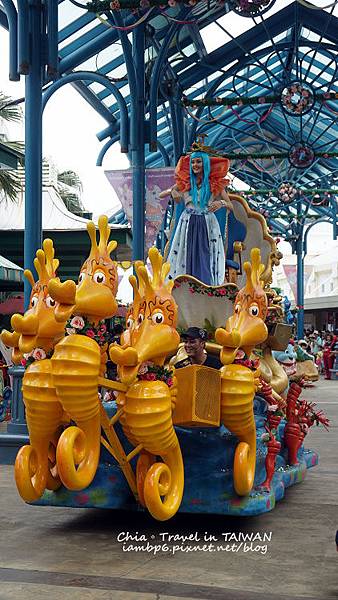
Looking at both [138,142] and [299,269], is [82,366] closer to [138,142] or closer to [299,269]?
[138,142]

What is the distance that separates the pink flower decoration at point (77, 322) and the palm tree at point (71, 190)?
18950mm

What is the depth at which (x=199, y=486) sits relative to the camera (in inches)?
233

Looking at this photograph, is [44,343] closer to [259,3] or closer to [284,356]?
[284,356]

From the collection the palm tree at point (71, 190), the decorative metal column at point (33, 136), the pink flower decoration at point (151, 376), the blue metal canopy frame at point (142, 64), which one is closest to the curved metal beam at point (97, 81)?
the blue metal canopy frame at point (142, 64)

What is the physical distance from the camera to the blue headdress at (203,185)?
7.97 meters

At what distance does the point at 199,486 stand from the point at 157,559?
63 cm

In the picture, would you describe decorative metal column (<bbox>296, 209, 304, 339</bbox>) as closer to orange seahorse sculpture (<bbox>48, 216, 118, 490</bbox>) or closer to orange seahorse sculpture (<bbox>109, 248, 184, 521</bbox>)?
orange seahorse sculpture (<bbox>109, 248, 184, 521</bbox>)

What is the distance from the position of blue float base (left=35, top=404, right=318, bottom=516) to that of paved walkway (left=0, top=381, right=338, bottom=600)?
265 mm

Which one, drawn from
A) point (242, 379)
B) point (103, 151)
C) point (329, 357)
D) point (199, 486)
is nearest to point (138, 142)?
point (103, 151)

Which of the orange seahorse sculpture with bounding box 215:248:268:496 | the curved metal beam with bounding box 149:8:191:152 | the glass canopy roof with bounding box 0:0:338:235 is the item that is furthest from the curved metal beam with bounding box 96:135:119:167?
the orange seahorse sculpture with bounding box 215:248:268:496

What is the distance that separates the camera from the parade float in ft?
17.2

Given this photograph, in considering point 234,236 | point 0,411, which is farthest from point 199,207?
point 0,411

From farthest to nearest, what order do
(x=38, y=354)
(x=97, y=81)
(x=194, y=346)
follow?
(x=97, y=81) → (x=194, y=346) → (x=38, y=354)

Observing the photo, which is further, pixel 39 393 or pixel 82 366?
pixel 39 393
